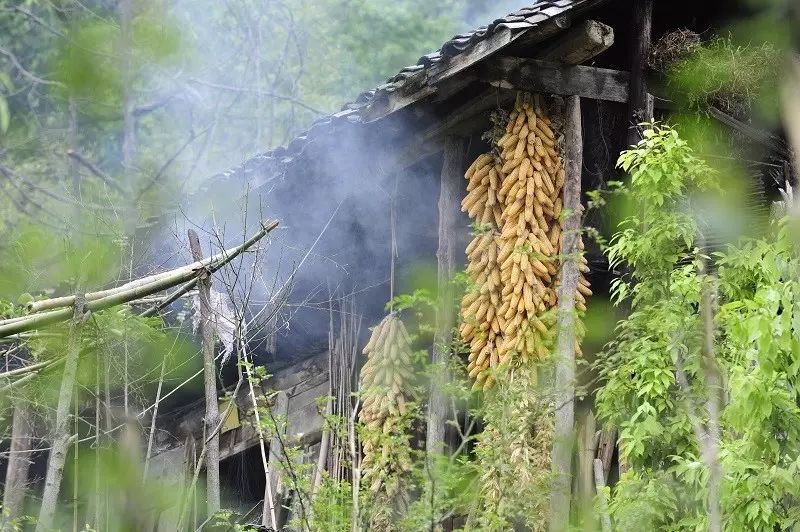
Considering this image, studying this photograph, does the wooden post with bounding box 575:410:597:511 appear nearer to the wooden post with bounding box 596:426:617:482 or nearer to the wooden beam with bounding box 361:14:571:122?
the wooden post with bounding box 596:426:617:482

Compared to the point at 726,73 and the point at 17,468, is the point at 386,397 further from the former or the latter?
the point at 17,468

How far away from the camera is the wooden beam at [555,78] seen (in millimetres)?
6105

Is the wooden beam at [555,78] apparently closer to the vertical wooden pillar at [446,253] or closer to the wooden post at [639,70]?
the wooden post at [639,70]

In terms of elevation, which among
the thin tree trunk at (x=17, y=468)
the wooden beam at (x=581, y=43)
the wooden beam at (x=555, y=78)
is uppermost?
the wooden beam at (x=581, y=43)

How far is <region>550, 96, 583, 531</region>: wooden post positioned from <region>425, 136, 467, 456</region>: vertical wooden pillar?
77 centimetres

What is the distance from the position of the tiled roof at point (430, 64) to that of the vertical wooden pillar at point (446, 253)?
63cm

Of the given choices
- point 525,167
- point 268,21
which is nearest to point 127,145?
point 525,167

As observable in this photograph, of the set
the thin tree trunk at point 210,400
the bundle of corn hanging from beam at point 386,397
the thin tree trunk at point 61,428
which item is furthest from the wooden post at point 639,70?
the thin tree trunk at point 61,428

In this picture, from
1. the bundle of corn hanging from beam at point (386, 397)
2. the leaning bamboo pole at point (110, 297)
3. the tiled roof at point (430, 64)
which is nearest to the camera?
the leaning bamboo pole at point (110, 297)

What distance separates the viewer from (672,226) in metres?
5.16

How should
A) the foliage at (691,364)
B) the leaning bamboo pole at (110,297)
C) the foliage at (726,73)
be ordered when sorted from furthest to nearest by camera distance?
1. the foliage at (726,73)
2. the leaning bamboo pole at (110,297)
3. the foliage at (691,364)

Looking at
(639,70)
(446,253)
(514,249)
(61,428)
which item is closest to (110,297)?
(61,428)

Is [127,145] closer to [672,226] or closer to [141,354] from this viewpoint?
[141,354]

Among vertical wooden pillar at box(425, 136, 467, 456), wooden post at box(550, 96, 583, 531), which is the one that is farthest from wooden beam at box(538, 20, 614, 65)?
vertical wooden pillar at box(425, 136, 467, 456)
